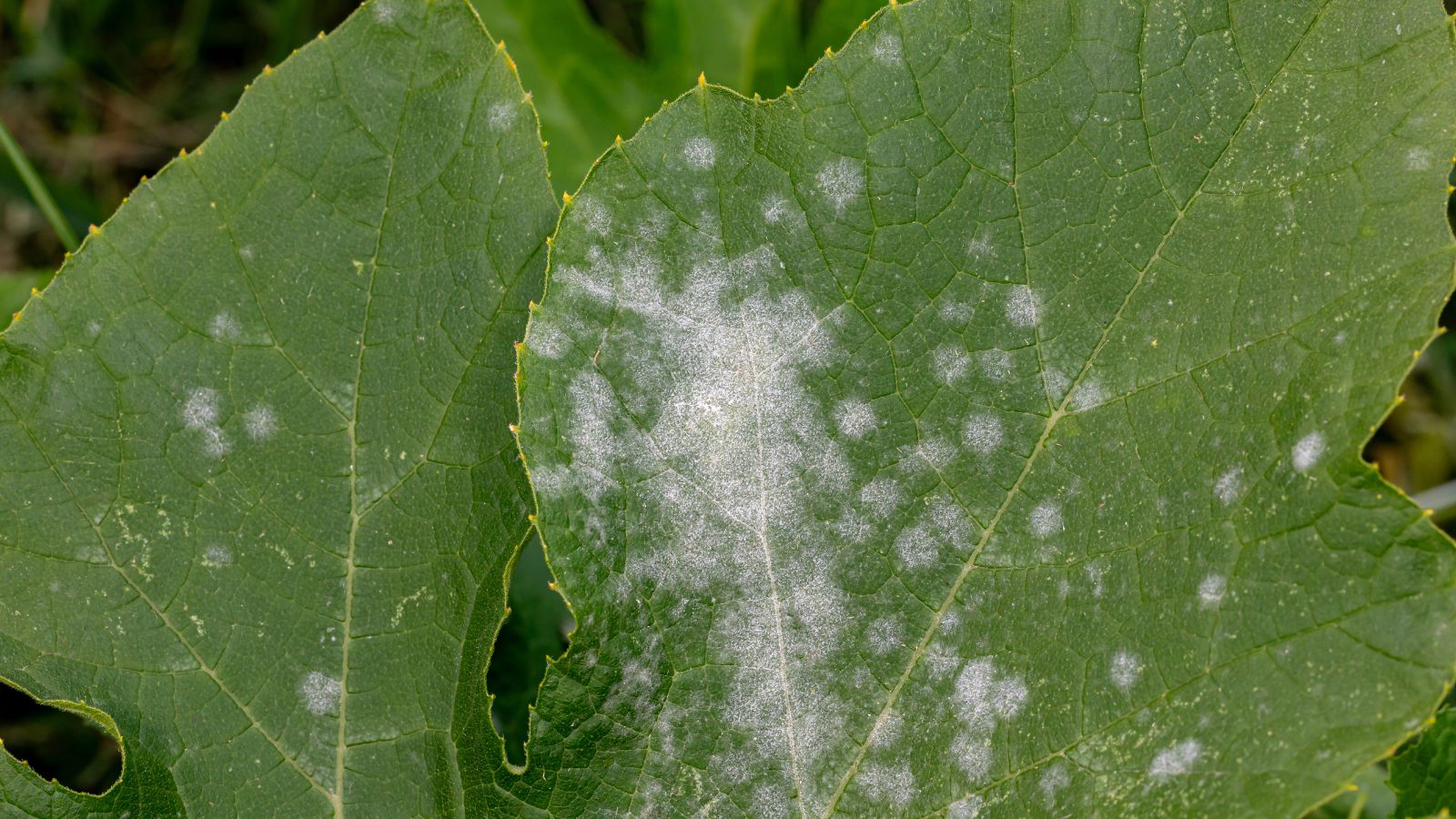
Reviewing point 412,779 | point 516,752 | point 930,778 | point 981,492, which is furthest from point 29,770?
point 981,492

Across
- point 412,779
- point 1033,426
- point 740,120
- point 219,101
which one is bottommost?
point 412,779

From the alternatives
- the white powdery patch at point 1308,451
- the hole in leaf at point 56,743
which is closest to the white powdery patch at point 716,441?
the white powdery patch at point 1308,451

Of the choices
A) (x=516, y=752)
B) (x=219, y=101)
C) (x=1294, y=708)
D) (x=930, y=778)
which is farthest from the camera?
(x=219, y=101)

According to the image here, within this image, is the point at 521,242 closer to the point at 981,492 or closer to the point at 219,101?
the point at 981,492

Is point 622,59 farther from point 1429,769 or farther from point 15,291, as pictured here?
point 1429,769

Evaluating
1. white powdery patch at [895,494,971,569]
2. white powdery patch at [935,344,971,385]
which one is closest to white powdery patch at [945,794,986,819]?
white powdery patch at [895,494,971,569]

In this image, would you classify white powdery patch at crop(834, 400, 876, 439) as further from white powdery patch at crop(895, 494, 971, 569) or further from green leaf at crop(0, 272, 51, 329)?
green leaf at crop(0, 272, 51, 329)

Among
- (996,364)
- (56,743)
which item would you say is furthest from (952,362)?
(56,743)
